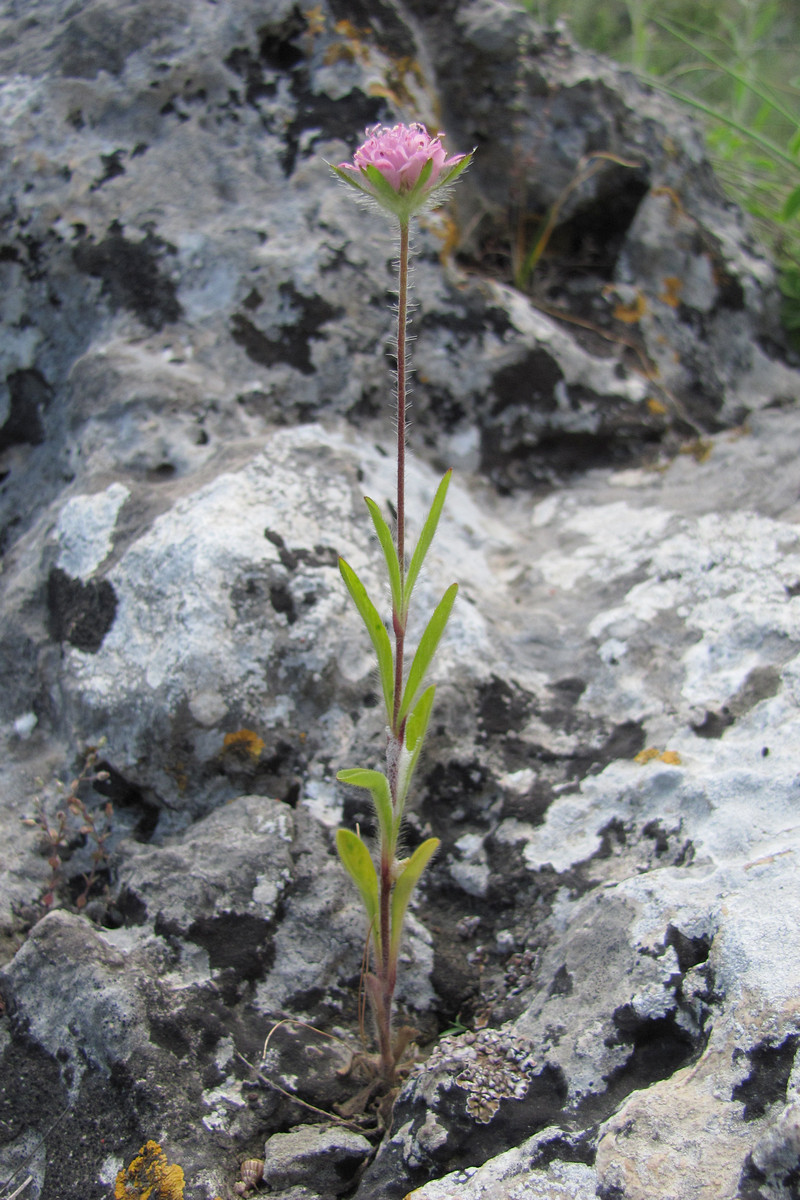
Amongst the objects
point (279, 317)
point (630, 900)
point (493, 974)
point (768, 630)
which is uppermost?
point (279, 317)

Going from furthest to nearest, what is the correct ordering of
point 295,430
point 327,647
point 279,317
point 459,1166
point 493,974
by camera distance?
point 279,317 < point 295,430 < point 327,647 < point 493,974 < point 459,1166

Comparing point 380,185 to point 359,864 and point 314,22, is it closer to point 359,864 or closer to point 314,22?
point 359,864

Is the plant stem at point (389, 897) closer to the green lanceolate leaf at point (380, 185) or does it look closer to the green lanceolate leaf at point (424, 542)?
the green lanceolate leaf at point (424, 542)

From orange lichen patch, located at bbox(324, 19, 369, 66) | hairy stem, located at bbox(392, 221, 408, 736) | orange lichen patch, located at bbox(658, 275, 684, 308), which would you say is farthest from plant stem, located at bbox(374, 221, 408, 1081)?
orange lichen patch, located at bbox(658, 275, 684, 308)

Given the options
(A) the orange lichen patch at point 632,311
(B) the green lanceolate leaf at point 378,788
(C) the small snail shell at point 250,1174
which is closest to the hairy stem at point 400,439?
(B) the green lanceolate leaf at point 378,788

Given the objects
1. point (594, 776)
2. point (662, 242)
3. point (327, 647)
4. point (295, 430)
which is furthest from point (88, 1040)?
point (662, 242)

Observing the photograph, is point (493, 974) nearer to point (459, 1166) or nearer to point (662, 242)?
point (459, 1166)

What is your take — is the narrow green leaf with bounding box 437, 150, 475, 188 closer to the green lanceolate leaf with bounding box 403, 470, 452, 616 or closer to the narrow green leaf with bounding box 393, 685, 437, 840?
the green lanceolate leaf with bounding box 403, 470, 452, 616
